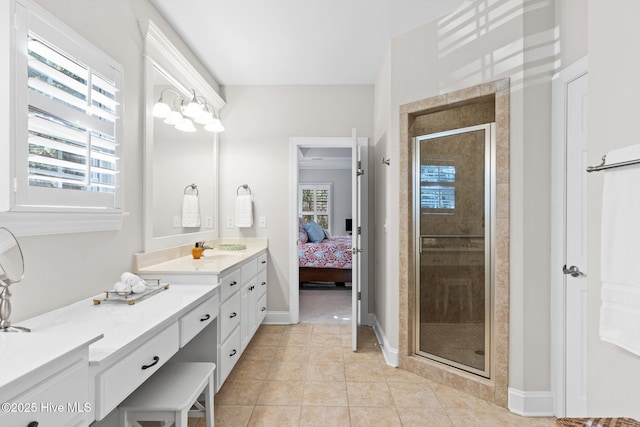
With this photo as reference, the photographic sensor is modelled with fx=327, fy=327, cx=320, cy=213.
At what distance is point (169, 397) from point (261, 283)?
191cm

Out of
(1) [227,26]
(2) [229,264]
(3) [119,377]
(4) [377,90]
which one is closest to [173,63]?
(1) [227,26]

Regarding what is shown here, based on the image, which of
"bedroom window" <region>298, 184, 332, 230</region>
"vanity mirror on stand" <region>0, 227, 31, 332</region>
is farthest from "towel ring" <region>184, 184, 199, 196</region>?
"bedroom window" <region>298, 184, 332, 230</region>

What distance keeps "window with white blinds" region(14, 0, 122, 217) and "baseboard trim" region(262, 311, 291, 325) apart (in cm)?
233

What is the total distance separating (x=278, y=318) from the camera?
3.74 metres

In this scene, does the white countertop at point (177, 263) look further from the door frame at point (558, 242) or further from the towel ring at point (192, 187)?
the door frame at point (558, 242)

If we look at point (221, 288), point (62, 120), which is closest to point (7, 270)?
point (62, 120)

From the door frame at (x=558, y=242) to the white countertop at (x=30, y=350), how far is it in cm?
234

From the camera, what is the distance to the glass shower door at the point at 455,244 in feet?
7.57

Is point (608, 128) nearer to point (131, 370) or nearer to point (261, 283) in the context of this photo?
point (131, 370)

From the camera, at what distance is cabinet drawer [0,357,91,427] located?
767 mm

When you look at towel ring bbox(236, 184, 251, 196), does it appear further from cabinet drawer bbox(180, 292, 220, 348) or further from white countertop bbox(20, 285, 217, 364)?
white countertop bbox(20, 285, 217, 364)

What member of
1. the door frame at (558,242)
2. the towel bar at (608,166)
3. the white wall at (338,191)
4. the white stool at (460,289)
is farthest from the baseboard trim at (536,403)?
the white wall at (338,191)

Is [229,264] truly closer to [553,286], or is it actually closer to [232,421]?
[232,421]

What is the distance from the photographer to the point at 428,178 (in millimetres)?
2588
